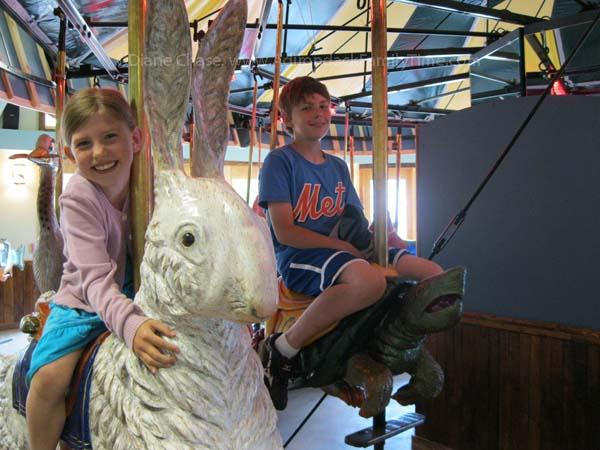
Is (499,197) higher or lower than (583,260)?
higher

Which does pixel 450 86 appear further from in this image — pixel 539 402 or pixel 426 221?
pixel 539 402

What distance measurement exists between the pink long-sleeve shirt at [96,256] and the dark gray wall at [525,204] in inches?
56.8

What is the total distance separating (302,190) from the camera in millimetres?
1514

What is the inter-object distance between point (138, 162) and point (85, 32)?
1587mm

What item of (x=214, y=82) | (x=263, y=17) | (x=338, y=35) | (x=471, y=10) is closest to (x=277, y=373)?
(x=214, y=82)

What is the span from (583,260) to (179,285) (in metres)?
1.53

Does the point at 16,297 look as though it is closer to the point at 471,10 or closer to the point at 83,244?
the point at 471,10

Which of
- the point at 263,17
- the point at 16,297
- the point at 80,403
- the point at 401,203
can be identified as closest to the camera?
the point at 80,403

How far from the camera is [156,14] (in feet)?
2.17

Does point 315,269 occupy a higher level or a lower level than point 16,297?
higher

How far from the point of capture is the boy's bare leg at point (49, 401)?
0.81 metres

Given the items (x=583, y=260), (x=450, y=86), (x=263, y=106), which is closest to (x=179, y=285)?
(x=583, y=260)

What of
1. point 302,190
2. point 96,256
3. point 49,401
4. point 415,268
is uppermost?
point 302,190

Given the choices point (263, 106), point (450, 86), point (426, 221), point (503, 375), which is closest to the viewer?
point (503, 375)
